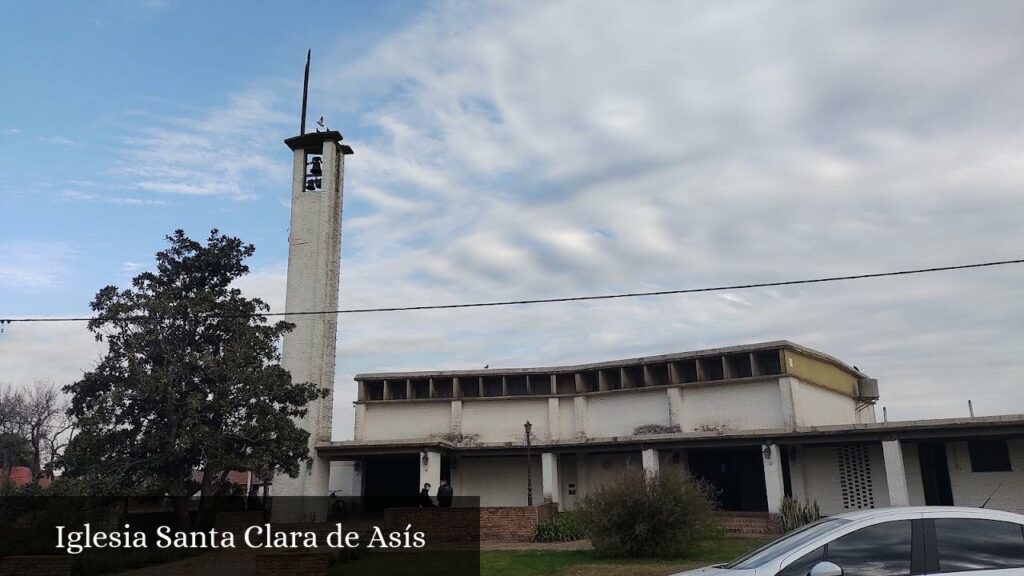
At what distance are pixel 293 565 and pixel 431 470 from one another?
14368mm

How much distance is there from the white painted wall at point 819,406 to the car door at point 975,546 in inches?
829

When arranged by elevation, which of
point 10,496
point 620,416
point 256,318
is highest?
point 256,318

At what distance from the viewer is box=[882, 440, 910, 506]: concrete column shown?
70.3ft

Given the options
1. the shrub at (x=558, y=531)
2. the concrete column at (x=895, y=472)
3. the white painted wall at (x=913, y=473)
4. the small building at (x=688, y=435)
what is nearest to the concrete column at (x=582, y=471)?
the small building at (x=688, y=435)

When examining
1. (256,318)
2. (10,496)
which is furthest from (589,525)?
(10,496)

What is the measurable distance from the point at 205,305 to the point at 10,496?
22.3ft

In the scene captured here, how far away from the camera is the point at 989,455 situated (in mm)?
22594

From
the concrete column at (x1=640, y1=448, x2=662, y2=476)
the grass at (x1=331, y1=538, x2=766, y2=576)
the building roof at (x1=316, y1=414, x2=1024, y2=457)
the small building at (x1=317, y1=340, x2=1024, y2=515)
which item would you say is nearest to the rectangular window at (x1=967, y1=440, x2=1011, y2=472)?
the small building at (x1=317, y1=340, x2=1024, y2=515)

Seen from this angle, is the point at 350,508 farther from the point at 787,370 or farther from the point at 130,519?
→ the point at 787,370

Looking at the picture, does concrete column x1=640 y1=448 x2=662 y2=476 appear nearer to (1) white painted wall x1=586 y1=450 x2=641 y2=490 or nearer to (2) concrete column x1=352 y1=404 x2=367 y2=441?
(1) white painted wall x1=586 y1=450 x2=641 y2=490

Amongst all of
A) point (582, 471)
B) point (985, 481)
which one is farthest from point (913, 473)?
point (582, 471)

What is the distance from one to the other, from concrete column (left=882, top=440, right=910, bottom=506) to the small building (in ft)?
0.10

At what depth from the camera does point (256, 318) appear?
23172 mm

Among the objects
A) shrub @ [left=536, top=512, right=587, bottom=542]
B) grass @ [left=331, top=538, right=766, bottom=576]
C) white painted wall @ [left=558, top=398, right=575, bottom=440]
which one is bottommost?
grass @ [left=331, top=538, right=766, bottom=576]
